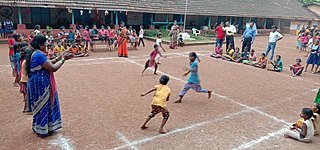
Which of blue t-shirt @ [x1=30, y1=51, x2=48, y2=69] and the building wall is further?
the building wall

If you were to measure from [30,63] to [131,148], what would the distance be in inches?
81.1

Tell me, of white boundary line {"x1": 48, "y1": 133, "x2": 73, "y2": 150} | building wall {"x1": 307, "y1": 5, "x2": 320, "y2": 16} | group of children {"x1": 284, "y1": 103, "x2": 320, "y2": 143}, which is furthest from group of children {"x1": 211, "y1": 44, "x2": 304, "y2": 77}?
building wall {"x1": 307, "y1": 5, "x2": 320, "y2": 16}

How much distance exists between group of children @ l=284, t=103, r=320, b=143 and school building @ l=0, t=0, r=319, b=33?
14868mm

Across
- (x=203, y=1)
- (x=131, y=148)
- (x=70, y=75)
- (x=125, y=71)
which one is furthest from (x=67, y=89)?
(x=203, y=1)

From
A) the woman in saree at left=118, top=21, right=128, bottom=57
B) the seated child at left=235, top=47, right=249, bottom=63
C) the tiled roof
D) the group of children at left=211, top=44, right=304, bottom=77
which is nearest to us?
the group of children at left=211, top=44, right=304, bottom=77

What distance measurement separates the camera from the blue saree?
3.88 metres

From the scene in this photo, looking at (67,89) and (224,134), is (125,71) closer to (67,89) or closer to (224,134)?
(67,89)

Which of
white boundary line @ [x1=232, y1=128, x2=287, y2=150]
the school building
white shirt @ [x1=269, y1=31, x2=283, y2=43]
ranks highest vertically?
the school building

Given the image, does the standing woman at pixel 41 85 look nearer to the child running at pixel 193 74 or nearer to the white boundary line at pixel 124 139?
the white boundary line at pixel 124 139

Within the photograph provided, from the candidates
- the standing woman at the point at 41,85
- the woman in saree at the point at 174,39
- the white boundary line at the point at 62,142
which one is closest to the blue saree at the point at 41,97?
the standing woman at the point at 41,85

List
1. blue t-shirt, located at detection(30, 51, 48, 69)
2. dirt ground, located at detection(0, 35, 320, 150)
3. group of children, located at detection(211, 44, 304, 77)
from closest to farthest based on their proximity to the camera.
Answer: blue t-shirt, located at detection(30, 51, 48, 69) → dirt ground, located at detection(0, 35, 320, 150) → group of children, located at detection(211, 44, 304, 77)

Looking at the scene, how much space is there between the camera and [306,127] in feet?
14.4

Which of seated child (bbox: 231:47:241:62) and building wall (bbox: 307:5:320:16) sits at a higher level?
building wall (bbox: 307:5:320:16)

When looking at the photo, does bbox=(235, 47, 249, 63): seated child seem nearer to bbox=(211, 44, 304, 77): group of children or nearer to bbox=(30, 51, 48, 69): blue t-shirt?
bbox=(211, 44, 304, 77): group of children
